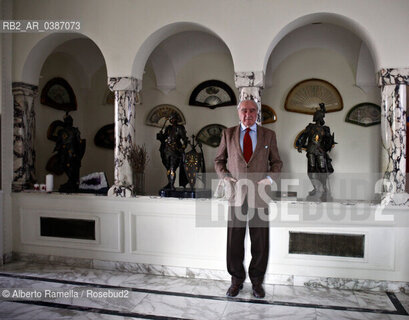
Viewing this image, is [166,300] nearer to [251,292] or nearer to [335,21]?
[251,292]

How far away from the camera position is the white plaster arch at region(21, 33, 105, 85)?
17.6ft

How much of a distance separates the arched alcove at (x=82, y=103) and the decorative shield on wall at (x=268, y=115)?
2.78m

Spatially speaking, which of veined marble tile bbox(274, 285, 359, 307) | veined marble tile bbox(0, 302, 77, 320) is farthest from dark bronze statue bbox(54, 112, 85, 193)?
veined marble tile bbox(274, 285, 359, 307)

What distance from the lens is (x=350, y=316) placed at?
12.1 feet

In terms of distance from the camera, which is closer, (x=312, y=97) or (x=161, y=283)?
(x=161, y=283)

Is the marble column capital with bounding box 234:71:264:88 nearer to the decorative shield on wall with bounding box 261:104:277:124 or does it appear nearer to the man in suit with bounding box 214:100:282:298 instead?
the man in suit with bounding box 214:100:282:298

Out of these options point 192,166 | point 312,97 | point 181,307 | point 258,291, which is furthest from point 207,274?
point 312,97

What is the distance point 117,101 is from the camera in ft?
16.7

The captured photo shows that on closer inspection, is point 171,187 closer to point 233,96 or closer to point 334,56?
point 233,96

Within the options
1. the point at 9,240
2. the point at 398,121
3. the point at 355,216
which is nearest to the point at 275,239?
the point at 355,216

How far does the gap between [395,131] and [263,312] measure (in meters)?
2.49

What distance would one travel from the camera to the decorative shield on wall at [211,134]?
6441mm

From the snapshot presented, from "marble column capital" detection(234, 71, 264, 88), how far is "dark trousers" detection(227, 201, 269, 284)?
144cm

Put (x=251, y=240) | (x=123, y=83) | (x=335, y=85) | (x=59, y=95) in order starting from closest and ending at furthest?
(x=251, y=240), (x=123, y=83), (x=335, y=85), (x=59, y=95)
